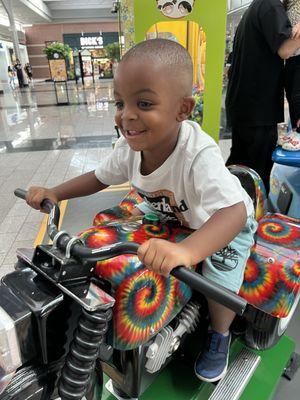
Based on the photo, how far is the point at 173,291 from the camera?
103cm

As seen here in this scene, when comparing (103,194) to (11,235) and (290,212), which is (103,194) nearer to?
(11,235)

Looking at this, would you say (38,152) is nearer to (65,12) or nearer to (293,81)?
(293,81)

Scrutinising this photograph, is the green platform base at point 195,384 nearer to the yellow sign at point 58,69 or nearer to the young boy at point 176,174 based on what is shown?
the young boy at point 176,174

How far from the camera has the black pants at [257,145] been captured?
88.8 inches

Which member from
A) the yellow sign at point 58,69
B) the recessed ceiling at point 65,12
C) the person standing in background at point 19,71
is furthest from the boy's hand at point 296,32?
the recessed ceiling at point 65,12

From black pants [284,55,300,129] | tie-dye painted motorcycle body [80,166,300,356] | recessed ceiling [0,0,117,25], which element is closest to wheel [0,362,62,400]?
tie-dye painted motorcycle body [80,166,300,356]

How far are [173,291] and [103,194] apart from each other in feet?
8.54

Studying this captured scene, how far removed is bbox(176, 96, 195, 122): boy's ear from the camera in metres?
0.99

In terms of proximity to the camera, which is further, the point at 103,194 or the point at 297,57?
the point at 103,194

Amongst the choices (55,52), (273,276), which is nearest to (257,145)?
(273,276)

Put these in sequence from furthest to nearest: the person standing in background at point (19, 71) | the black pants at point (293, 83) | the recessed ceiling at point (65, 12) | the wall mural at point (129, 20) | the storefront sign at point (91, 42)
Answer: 1. the storefront sign at point (91, 42)
2. the recessed ceiling at point (65, 12)
3. the person standing in background at point (19, 71)
4. the wall mural at point (129, 20)
5. the black pants at point (293, 83)

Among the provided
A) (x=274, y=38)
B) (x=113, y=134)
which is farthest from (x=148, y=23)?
(x=113, y=134)

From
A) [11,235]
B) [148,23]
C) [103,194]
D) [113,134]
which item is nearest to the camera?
[148,23]

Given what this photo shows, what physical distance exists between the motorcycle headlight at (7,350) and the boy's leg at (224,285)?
644mm
